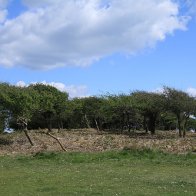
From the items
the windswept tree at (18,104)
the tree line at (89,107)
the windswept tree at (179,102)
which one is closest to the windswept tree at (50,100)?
the tree line at (89,107)

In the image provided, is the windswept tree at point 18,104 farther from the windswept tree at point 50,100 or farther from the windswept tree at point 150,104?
the windswept tree at point 150,104

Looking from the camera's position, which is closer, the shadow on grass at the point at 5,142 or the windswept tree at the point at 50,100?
the shadow on grass at the point at 5,142

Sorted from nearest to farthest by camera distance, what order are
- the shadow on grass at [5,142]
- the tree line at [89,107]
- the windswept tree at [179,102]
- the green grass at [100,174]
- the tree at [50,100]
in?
the green grass at [100,174] → the shadow on grass at [5,142] → the tree line at [89,107] → the tree at [50,100] → the windswept tree at [179,102]

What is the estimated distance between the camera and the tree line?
37688mm

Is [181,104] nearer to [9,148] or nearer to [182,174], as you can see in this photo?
[9,148]

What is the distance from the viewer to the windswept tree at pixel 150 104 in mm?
48250

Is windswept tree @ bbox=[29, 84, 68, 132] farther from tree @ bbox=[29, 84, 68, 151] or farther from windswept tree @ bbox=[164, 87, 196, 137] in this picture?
windswept tree @ bbox=[164, 87, 196, 137]

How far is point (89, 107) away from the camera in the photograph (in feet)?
196

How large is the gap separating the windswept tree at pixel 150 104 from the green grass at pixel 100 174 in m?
20.9

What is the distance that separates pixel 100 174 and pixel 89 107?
131 feet

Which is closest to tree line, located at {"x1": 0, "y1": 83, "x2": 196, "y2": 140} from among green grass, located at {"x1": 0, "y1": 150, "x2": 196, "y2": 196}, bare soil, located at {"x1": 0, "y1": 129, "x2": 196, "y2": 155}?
bare soil, located at {"x1": 0, "y1": 129, "x2": 196, "y2": 155}

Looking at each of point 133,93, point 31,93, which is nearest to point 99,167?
point 31,93

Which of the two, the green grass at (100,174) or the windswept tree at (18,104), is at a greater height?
the windswept tree at (18,104)

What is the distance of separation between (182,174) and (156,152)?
806 centimetres
